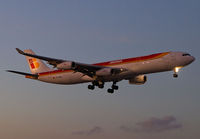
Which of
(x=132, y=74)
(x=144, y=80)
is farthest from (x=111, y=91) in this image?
(x=132, y=74)

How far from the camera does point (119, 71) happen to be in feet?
181

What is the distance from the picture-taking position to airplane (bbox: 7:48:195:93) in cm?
5256

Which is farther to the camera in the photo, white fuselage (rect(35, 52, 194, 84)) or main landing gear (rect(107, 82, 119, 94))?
main landing gear (rect(107, 82, 119, 94))

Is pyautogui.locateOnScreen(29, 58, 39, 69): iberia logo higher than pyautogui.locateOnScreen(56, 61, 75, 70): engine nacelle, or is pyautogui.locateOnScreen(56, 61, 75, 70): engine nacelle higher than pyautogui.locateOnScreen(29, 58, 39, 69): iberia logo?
pyautogui.locateOnScreen(29, 58, 39, 69): iberia logo

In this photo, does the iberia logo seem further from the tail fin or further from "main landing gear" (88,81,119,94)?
"main landing gear" (88,81,119,94)

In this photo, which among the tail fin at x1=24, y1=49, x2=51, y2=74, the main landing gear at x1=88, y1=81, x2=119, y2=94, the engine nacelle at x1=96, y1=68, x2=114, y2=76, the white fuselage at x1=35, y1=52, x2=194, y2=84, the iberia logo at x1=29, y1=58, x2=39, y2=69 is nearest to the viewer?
the white fuselage at x1=35, y1=52, x2=194, y2=84

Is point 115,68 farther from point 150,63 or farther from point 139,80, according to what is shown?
point 139,80

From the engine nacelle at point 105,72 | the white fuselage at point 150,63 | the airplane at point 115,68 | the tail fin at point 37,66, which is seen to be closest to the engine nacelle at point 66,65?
the airplane at point 115,68

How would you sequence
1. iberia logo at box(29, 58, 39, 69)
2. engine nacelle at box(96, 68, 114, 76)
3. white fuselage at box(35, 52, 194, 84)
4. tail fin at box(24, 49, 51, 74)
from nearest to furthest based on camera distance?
white fuselage at box(35, 52, 194, 84) < engine nacelle at box(96, 68, 114, 76) < tail fin at box(24, 49, 51, 74) < iberia logo at box(29, 58, 39, 69)

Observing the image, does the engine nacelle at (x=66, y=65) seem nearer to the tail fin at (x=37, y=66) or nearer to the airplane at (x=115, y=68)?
the airplane at (x=115, y=68)

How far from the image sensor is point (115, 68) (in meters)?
55.3

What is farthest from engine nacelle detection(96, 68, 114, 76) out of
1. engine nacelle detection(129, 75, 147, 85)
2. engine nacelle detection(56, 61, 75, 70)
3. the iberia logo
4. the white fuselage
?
the iberia logo

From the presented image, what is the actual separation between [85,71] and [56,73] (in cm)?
807

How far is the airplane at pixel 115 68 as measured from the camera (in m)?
52.6
